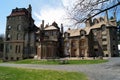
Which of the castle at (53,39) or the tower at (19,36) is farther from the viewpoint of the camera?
the tower at (19,36)

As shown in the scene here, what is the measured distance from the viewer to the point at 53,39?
6256 cm

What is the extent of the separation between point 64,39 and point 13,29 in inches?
735

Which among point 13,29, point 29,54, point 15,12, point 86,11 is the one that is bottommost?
point 29,54

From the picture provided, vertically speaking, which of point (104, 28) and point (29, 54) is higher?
point (104, 28)

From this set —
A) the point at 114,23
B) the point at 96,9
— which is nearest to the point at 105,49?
the point at 114,23

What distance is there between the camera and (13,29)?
6688cm

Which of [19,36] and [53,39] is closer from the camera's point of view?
[53,39]

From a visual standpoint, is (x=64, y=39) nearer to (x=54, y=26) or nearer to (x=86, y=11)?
(x=54, y=26)

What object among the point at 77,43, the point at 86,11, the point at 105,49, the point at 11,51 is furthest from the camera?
the point at 11,51

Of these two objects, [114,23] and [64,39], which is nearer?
[114,23]

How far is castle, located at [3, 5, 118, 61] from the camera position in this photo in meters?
55.0

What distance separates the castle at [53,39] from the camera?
2165 inches

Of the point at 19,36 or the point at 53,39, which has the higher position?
the point at 19,36

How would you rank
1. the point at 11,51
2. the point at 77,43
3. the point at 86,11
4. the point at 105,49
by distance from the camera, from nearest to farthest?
the point at 86,11 → the point at 105,49 → the point at 77,43 → the point at 11,51
